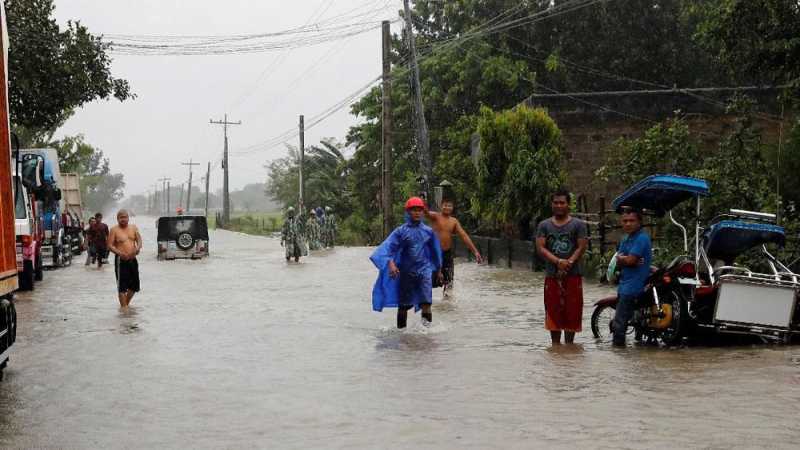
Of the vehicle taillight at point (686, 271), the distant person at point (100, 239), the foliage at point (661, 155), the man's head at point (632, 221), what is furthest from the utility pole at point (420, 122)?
the man's head at point (632, 221)

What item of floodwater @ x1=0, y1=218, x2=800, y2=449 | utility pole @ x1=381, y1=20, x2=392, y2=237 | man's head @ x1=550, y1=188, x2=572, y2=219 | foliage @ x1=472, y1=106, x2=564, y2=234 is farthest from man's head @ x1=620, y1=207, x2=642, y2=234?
utility pole @ x1=381, y1=20, x2=392, y2=237

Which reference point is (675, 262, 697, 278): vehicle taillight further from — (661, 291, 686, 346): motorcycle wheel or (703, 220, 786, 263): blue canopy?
(703, 220, 786, 263): blue canopy

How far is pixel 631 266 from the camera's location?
477 inches

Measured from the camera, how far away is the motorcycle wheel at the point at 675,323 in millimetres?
12195

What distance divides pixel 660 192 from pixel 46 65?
66.7 ft

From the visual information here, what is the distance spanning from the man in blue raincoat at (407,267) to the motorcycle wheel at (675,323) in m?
2.92

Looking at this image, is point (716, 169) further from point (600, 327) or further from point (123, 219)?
point (123, 219)

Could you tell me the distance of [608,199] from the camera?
30.0 meters

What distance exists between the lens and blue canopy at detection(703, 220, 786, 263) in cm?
1245

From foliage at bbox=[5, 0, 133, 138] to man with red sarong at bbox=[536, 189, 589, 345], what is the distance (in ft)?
66.3

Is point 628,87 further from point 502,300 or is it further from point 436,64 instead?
point 502,300

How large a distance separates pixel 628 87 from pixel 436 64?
783cm

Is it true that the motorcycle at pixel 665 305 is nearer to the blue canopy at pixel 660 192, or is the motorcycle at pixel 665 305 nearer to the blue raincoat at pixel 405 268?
the blue canopy at pixel 660 192

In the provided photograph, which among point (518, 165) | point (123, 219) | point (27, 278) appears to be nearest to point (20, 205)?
point (27, 278)
